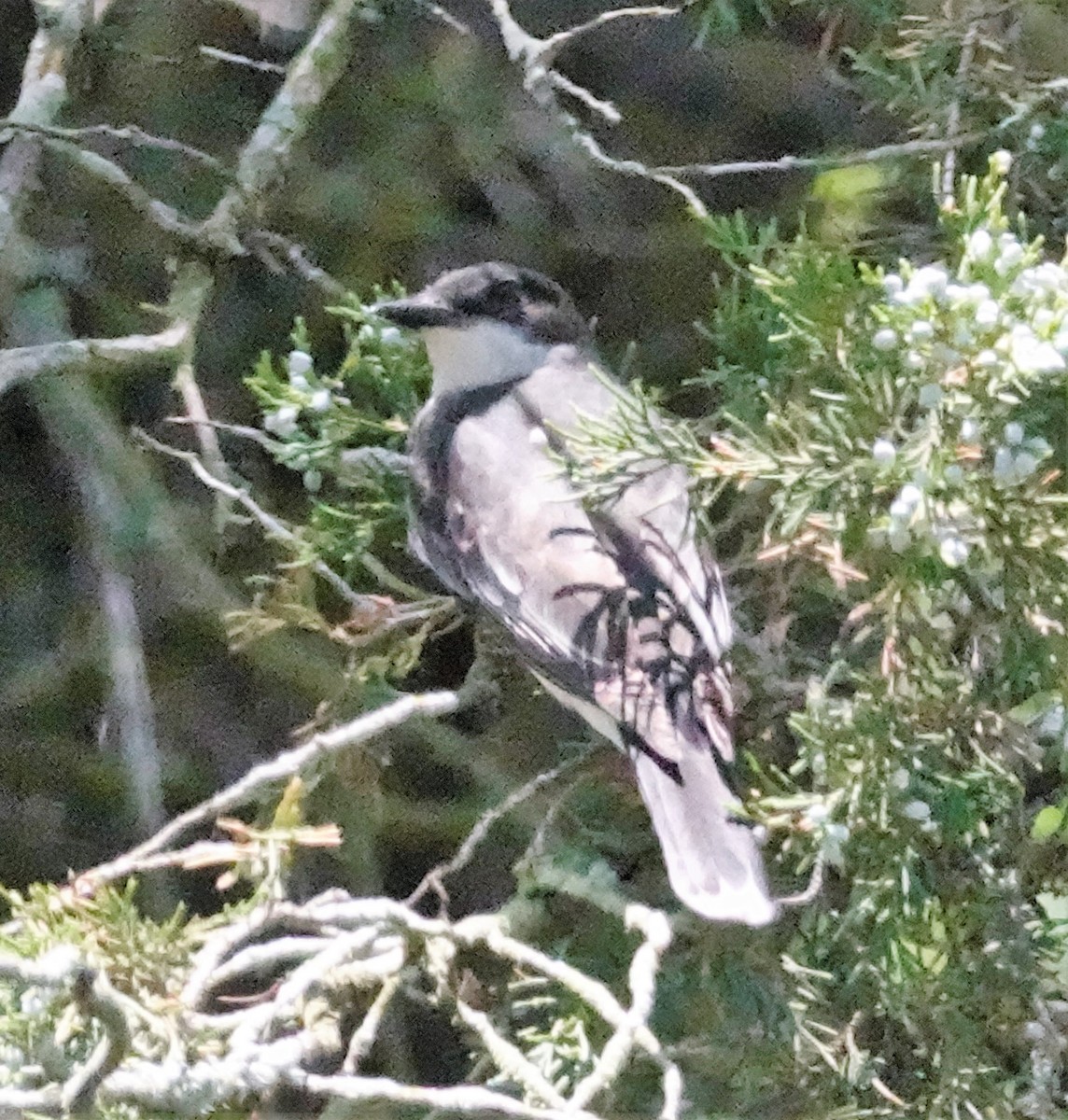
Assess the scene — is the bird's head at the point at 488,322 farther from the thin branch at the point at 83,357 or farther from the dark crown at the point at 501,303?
the thin branch at the point at 83,357

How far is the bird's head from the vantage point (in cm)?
121

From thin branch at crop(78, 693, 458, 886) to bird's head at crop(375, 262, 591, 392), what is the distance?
333 millimetres

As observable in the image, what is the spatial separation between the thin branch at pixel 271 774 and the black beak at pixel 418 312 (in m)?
0.31

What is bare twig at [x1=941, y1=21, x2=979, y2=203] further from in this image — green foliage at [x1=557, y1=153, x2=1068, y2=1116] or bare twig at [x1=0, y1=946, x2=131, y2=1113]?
bare twig at [x1=0, y1=946, x2=131, y2=1113]

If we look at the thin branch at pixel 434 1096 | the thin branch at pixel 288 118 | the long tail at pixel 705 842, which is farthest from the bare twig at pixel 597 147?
the thin branch at pixel 434 1096

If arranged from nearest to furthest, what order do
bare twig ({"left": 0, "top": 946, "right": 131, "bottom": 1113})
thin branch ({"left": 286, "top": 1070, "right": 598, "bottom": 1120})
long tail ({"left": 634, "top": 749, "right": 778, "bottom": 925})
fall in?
bare twig ({"left": 0, "top": 946, "right": 131, "bottom": 1113}), thin branch ({"left": 286, "top": 1070, "right": 598, "bottom": 1120}), long tail ({"left": 634, "top": 749, "right": 778, "bottom": 925})

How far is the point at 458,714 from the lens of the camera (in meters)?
1.33

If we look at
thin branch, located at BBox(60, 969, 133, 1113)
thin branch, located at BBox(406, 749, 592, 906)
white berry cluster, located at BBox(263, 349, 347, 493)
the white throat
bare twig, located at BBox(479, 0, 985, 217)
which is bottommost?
thin branch, located at BBox(406, 749, 592, 906)

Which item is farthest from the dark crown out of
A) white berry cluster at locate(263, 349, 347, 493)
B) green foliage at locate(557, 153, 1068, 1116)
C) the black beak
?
green foliage at locate(557, 153, 1068, 1116)

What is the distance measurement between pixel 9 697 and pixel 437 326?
0.64 m

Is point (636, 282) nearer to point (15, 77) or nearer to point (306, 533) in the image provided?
point (306, 533)

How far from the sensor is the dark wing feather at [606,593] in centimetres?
95

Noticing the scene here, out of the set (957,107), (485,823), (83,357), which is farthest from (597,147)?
(485,823)

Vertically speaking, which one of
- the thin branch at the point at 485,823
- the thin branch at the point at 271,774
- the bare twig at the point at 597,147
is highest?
the bare twig at the point at 597,147
